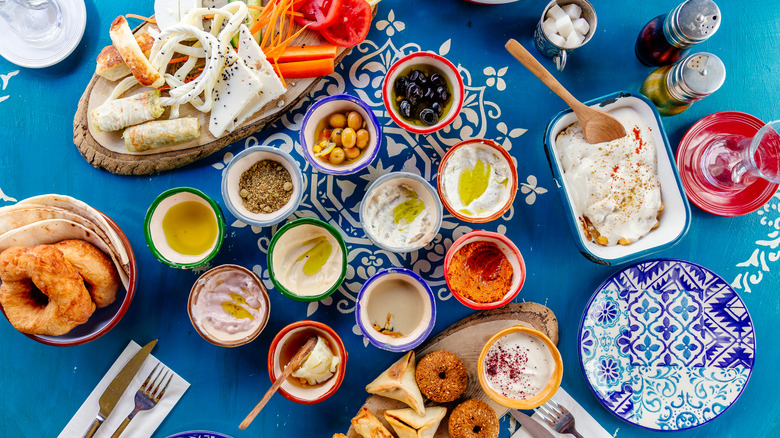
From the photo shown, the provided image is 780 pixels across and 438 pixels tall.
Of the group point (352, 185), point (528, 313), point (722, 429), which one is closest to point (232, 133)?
point (352, 185)

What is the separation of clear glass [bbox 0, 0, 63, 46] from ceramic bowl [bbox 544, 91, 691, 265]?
2.21 metres

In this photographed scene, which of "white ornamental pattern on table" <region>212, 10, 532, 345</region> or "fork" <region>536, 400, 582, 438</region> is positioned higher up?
"white ornamental pattern on table" <region>212, 10, 532, 345</region>

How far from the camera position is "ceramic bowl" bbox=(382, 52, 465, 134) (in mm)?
1870

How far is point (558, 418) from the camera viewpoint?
194 centimetres

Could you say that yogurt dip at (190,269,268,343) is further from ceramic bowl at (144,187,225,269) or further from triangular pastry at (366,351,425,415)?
triangular pastry at (366,351,425,415)

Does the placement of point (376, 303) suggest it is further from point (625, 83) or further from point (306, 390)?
point (625, 83)

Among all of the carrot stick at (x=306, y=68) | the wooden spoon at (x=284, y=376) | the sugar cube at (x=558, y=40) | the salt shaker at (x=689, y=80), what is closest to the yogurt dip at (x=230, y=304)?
the wooden spoon at (x=284, y=376)

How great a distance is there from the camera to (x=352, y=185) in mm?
2059

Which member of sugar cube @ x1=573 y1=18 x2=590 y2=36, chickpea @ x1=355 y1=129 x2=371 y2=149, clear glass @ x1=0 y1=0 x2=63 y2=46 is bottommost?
chickpea @ x1=355 y1=129 x2=371 y2=149

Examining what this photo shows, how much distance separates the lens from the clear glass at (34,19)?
1999mm

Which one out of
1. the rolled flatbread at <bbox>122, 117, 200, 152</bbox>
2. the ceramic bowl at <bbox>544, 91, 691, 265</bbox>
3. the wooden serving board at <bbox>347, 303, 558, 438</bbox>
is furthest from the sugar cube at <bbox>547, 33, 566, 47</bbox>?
the rolled flatbread at <bbox>122, 117, 200, 152</bbox>

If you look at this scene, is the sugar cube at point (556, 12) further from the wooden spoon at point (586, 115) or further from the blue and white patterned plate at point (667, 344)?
the blue and white patterned plate at point (667, 344)

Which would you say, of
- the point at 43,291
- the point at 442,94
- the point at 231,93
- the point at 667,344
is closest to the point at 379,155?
the point at 442,94

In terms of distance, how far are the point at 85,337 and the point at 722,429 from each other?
2.76 m
